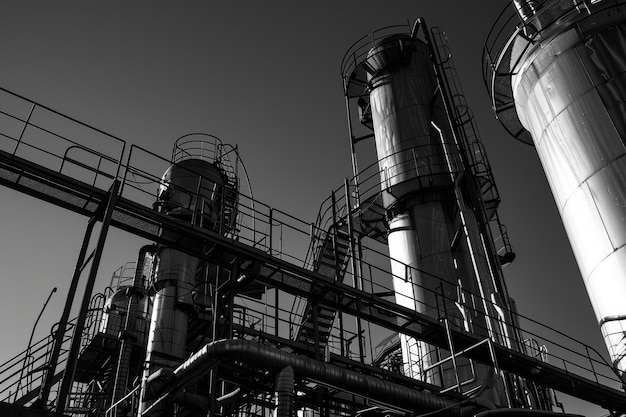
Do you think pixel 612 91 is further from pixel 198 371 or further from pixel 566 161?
pixel 198 371

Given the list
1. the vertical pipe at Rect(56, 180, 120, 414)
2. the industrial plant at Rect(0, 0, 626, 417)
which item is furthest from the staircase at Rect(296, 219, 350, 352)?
the vertical pipe at Rect(56, 180, 120, 414)

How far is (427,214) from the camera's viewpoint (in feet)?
53.6

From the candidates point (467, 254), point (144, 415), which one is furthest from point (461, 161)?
point (144, 415)

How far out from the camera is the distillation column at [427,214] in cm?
1392

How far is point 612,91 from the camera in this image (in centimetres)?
1314

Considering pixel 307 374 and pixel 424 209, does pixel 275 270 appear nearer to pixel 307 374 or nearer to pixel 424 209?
pixel 307 374

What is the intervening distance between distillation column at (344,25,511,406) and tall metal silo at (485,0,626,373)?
226 cm

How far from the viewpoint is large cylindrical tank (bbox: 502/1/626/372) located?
12375mm

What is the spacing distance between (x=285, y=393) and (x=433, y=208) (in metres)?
8.98

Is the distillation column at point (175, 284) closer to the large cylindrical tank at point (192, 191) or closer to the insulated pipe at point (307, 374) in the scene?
the large cylindrical tank at point (192, 191)

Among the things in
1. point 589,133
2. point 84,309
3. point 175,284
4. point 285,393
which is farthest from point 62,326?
point 589,133

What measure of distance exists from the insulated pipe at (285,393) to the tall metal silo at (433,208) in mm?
4069

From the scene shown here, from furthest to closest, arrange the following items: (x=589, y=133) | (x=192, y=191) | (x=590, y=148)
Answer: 1. (x=192, y=191)
2. (x=589, y=133)
3. (x=590, y=148)

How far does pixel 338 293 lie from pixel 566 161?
269 inches
